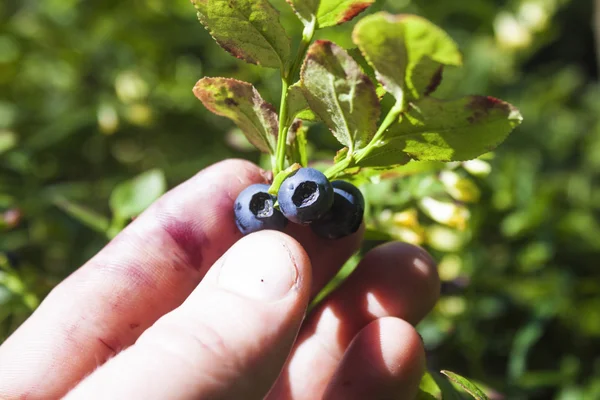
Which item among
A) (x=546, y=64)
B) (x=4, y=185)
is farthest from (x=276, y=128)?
(x=546, y=64)

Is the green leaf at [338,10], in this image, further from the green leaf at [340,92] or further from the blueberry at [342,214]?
the blueberry at [342,214]

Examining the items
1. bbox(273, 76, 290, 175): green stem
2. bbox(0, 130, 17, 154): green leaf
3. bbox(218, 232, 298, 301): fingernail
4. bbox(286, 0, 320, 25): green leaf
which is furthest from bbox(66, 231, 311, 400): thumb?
bbox(0, 130, 17, 154): green leaf

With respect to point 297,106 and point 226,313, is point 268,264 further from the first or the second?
point 297,106

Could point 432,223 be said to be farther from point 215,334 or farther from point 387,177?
point 215,334

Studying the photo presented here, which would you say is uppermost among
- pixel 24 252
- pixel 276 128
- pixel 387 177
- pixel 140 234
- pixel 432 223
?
pixel 276 128

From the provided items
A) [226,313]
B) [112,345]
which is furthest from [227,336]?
[112,345]

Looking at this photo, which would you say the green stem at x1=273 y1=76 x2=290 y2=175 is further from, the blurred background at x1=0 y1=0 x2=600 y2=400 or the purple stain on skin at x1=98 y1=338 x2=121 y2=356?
the purple stain on skin at x1=98 y1=338 x2=121 y2=356

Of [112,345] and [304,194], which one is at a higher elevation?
[304,194]
